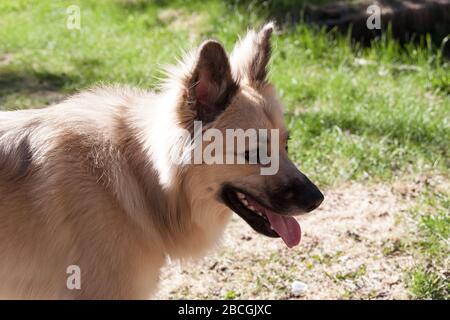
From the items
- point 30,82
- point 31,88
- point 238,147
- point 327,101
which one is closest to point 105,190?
point 238,147

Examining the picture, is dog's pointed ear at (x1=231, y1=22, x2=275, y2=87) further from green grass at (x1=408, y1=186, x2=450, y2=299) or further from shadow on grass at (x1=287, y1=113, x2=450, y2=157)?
shadow on grass at (x1=287, y1=113, x2=450, y2=157)

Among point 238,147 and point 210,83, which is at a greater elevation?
point 210,83

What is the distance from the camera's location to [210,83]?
320cm

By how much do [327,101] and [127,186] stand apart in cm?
364

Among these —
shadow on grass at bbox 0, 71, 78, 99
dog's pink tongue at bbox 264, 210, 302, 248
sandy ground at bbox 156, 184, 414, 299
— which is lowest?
sandy ground at bbox 156, 184, 414, 299

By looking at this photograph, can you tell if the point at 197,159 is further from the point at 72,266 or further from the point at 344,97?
the point at 344,97

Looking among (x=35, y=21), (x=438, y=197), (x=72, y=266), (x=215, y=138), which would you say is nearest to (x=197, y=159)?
(x=215, y=138)

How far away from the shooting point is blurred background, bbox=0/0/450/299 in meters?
4.35

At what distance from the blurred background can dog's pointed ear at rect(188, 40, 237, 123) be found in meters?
1.48

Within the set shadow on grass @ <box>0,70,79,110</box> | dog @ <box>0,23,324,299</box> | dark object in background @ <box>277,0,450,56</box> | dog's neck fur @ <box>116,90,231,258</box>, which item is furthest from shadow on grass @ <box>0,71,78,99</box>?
dog's neck fur @ <box>116,90,231,258</box>

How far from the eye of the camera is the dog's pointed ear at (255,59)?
3568 mm

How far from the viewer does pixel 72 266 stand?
3117 mm

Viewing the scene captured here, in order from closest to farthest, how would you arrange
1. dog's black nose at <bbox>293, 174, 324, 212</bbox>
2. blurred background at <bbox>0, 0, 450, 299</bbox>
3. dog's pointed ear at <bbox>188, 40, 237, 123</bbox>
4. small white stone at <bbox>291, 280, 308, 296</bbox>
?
dog's pointed ear at <bbox>188, 40, 237, 123</bbox> → dog's black nose at <bbox>293, 174, 324, 212</bbox> → small white stone at <bbox>291, 280, 308, 296</bbox> → blurred background at <bbox>0, 0, 450, 299</bbox>

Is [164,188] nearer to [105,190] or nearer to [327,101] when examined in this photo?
[105,190]
